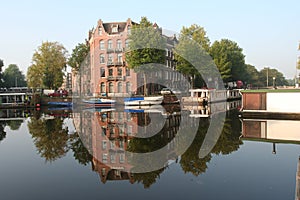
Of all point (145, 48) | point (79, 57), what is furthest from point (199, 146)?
point (79, 57)

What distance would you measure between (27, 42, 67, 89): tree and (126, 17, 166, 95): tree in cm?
2331

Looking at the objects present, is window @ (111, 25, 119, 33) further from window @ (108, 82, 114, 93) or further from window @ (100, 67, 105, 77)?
window @ (108, 82, 114, 93)

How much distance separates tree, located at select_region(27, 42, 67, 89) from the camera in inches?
2490

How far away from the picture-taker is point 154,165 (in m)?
11.6

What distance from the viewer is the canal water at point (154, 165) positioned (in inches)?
340

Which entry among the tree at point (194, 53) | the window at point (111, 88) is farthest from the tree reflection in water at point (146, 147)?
the window at point (111, 88)

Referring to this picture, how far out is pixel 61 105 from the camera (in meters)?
57.9

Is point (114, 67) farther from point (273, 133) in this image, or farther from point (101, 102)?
point (273, 133)

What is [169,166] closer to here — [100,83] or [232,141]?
[232,141]

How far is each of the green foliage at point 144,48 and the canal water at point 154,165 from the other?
29770mm

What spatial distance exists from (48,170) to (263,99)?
2191 cm

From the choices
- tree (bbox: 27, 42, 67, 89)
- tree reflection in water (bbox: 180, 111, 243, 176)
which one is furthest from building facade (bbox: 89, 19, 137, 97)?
tree reflection in water (bbox: 180, 111, 243, 176)

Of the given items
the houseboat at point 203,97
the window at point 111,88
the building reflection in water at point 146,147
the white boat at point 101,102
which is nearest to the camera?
the building reflection in water at point 146,147

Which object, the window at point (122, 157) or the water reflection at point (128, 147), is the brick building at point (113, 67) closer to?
the water reflection at point (128, 147)
